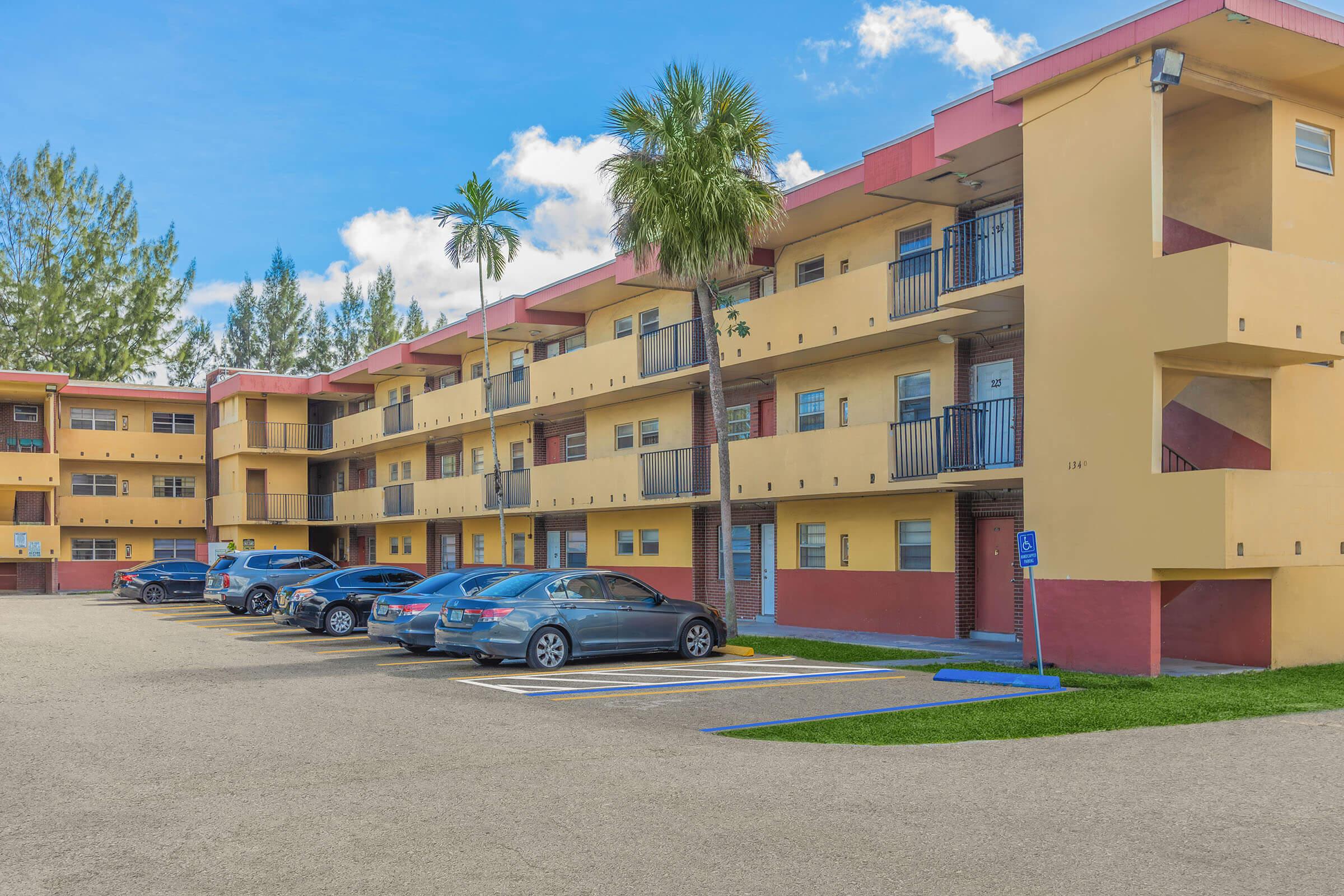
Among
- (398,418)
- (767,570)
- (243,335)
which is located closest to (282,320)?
(243,335)

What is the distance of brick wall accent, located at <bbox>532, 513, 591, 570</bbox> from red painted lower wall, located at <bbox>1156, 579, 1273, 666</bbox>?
2100 centimetres

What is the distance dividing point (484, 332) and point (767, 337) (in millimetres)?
12350

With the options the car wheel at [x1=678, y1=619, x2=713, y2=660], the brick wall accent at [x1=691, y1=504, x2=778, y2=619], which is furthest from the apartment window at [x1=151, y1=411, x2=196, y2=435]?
the car wheel at [x1=678, y1=619, x2=713, y2=660]

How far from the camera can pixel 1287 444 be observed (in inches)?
737

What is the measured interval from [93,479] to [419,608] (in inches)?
1567

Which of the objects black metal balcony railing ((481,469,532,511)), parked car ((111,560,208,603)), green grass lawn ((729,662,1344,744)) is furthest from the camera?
parked car ((111,560,208,603))

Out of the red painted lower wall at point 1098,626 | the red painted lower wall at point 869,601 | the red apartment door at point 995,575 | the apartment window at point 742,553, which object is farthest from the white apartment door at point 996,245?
the apartment window at point 742,553

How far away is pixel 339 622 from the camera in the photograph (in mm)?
25516

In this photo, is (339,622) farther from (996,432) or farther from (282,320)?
(282,320)

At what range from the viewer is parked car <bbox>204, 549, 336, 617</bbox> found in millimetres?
32906

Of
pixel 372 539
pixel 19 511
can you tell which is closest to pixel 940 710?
pixel 372 539

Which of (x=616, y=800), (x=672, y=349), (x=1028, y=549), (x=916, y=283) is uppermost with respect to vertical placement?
(x=916, y=283)

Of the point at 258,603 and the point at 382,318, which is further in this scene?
the point at 382,318

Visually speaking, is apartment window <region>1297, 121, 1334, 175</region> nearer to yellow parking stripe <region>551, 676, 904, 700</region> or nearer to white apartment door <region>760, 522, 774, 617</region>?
yellow parking stripe <region>551, 676, 904, 700</region>
